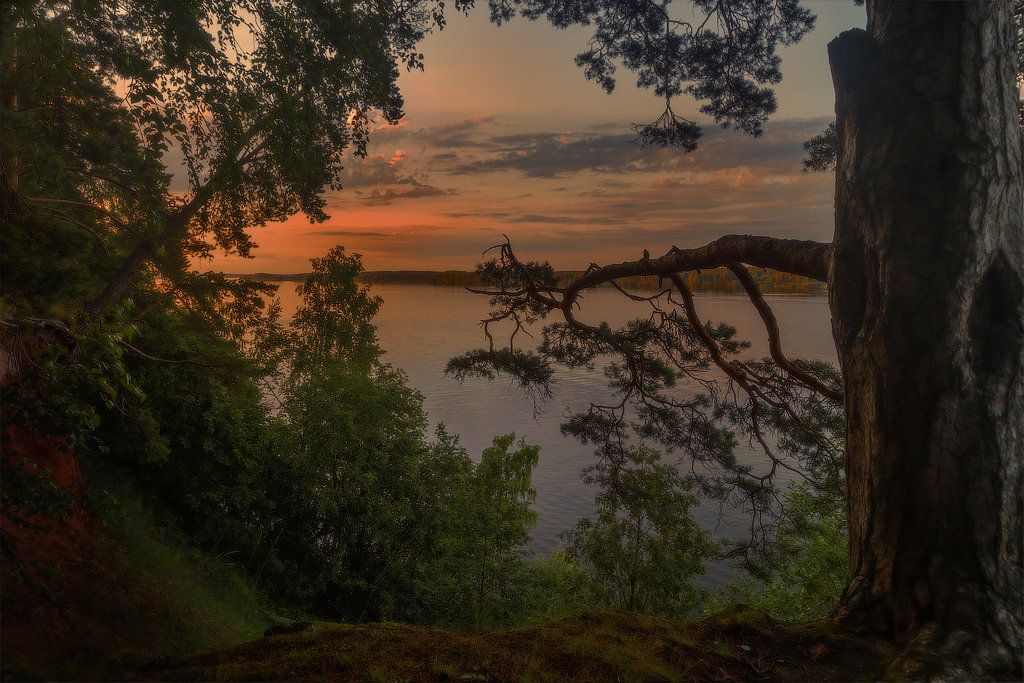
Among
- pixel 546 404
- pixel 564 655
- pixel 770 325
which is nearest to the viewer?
pixel 564 655

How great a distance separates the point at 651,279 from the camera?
715 cm

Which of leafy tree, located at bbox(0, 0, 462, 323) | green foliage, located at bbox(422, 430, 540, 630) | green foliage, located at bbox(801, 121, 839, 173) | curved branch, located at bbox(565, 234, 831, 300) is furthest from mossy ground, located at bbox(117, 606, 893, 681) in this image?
green foliage, located at bbox(422, 430, 540, 630)

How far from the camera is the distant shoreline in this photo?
207 inches

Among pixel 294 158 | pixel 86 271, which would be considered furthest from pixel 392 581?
pixel 294 158

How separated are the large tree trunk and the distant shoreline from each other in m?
0.95

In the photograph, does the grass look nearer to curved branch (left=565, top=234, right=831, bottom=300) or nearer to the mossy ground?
the mossy ground

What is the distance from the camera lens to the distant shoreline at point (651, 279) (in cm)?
525

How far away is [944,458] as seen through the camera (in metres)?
2.37

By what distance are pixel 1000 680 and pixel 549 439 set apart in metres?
28.9

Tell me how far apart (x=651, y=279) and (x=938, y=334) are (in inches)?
190

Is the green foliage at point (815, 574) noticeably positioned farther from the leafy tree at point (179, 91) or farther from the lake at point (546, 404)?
the leafy tree at point (179, 91)

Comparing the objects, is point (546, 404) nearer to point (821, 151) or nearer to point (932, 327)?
point (821, 151)

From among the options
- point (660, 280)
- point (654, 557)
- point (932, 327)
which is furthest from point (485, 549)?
point (932, 327)

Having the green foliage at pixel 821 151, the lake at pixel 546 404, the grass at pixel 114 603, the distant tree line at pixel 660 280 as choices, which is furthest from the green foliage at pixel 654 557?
the grass at pixel 114 603
